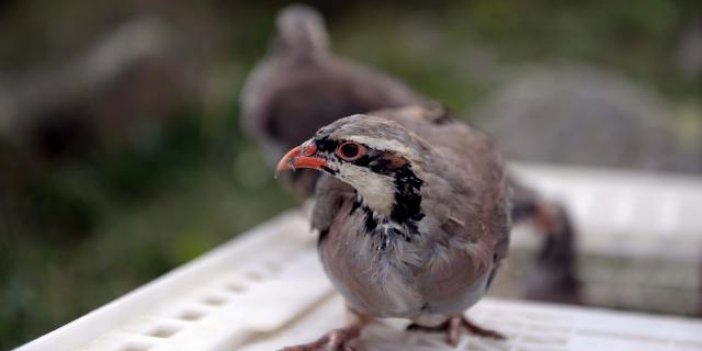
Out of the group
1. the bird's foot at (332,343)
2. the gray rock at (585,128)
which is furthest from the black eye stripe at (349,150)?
the gray rock at (585,128)

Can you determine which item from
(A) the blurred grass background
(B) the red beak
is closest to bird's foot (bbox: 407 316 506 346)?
(B) the red beak

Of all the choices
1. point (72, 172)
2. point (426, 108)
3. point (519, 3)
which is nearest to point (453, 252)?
point (426, 108)

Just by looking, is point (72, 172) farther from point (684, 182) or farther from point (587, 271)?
point (684, 182)

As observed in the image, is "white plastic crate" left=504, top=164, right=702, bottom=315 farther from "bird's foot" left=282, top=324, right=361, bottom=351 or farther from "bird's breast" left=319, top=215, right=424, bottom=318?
"bird's breast" left=319, top=215, right=424, bottom=318

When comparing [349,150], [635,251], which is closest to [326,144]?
[349,150]

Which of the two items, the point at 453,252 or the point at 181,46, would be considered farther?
the point at 181,46

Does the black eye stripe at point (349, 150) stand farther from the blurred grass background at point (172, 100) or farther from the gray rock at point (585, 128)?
the gray rock at point (585, 128)

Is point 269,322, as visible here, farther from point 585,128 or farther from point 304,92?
point 585,128
